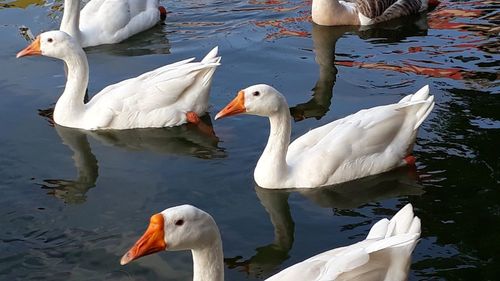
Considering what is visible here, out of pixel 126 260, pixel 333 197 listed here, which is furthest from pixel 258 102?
pixel 126 260

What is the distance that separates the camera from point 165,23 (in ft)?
45.3

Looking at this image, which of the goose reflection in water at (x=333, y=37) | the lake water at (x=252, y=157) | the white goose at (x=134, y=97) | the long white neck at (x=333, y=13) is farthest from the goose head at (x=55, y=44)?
the long white neck at (x=333, y=13)

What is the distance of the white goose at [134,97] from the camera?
9805 millimetres

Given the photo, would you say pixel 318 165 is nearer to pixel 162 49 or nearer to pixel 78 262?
pixel 78 262

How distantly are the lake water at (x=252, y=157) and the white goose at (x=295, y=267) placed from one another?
3.84ft

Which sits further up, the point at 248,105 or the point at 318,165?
the point at 248,105

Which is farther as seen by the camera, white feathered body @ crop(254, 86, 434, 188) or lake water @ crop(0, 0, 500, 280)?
white feathered body @ crop(254, 86, 434, 188)

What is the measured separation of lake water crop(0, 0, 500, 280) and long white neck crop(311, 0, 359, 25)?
0.14 meters

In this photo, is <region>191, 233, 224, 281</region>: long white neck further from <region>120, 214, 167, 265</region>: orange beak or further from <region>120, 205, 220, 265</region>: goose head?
<region>120, 214, 167, 265</region>: orange beak

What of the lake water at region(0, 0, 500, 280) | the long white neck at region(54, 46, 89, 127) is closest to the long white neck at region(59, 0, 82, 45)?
→ the lake water at region(0, 0, 500, 280)

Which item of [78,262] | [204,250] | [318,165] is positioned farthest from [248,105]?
[204,250]

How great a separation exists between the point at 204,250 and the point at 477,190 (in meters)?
3.42

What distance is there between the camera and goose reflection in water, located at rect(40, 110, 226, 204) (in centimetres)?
924

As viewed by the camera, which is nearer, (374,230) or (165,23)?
(374,230)
